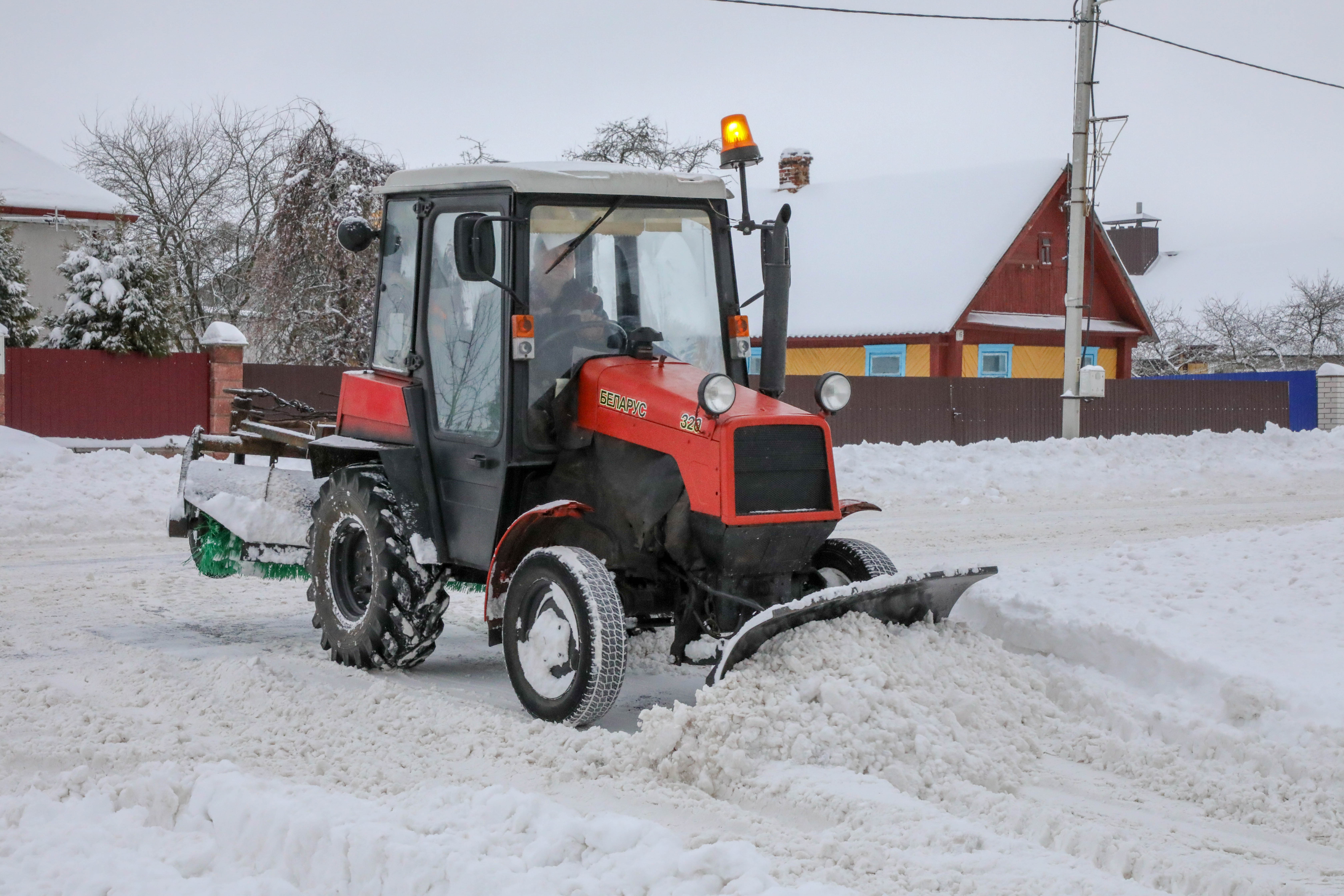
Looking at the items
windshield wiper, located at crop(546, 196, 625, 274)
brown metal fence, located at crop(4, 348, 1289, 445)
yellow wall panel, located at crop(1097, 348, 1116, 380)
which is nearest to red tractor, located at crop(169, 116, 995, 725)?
windshield wiper, located at crop(546, 196, 625, 274)

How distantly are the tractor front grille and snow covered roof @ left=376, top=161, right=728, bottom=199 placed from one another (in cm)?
136

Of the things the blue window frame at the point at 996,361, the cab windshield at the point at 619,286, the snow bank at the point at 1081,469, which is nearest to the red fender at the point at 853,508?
the cab windshield at the point at 619,286

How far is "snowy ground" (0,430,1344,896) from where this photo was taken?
11.0ft

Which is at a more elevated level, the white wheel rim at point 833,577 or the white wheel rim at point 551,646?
the white wheel rim at point 833,577

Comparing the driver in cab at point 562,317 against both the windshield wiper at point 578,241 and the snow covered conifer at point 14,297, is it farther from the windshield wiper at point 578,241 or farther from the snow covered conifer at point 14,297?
the snow covered conifer at point 14,297

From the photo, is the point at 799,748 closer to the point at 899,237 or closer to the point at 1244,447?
the point at 1244,447

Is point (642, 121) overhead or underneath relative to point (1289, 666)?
overhead

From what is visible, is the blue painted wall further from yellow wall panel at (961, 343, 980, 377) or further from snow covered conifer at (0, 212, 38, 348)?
snow covered conifer at (0, 212, 38, 348)

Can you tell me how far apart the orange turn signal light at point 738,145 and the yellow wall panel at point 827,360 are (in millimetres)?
19070

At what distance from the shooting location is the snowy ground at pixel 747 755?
Result: 132 inches

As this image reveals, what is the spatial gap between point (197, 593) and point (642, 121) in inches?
781

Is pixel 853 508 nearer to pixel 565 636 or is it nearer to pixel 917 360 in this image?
pixel 565 636

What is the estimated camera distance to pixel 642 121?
1017 inches

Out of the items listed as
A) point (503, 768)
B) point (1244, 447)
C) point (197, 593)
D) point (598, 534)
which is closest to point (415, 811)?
point (503, 768)
